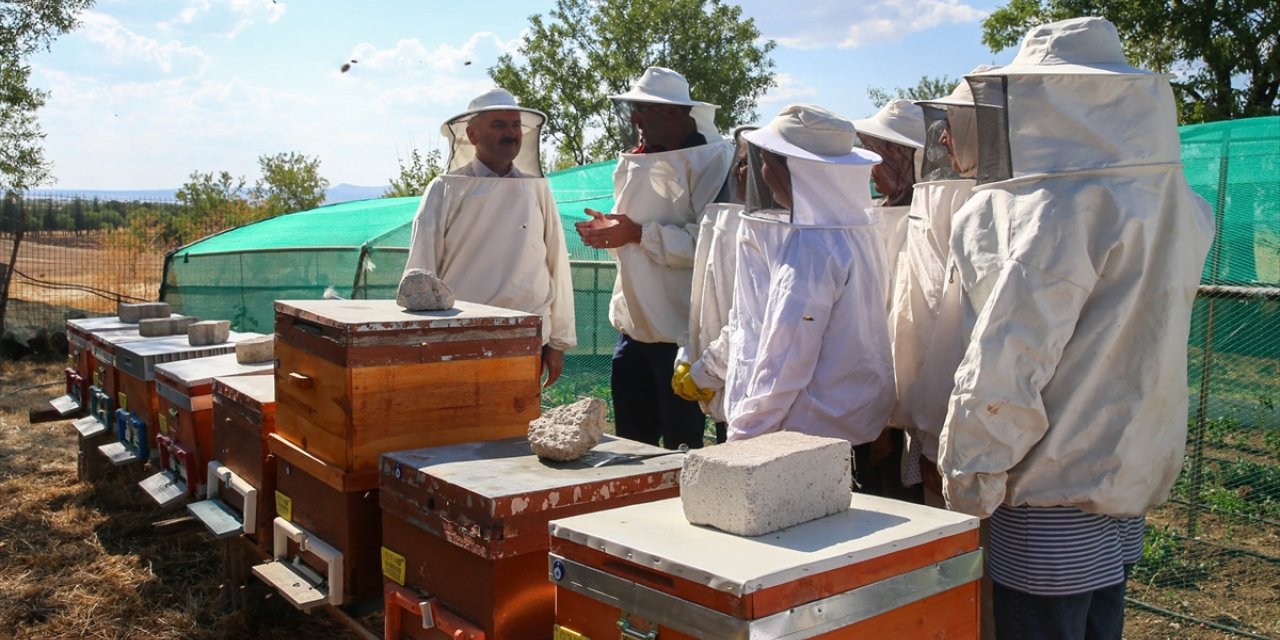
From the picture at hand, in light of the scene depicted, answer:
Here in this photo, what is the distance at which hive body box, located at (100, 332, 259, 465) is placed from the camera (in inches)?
178

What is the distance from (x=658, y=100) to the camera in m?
3.88

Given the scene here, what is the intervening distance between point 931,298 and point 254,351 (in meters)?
2.75

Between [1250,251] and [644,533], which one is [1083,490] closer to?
[644,533]

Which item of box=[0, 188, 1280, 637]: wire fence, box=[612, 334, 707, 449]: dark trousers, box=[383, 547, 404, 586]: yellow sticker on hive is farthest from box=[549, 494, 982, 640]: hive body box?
box=[0, 188, 1280, 637]: wire fence

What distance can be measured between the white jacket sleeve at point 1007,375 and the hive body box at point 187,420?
2754 millimetres

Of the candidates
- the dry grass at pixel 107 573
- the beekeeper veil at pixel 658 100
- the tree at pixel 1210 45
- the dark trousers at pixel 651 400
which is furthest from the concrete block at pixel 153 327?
the tree at pixel 1210 45

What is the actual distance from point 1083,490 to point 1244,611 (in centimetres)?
269

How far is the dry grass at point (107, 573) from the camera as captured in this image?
3.98m

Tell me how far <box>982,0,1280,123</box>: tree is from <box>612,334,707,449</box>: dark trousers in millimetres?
11271

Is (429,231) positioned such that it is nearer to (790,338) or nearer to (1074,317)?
(790,338)

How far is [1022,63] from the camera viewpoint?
2434mm

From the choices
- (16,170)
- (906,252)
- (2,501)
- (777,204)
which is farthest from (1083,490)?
(16,170)

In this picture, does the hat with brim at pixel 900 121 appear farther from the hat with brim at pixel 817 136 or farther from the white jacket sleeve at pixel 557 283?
the white jacket sleeve at pixel 557 283

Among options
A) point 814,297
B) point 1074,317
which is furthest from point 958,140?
point 1074,317
